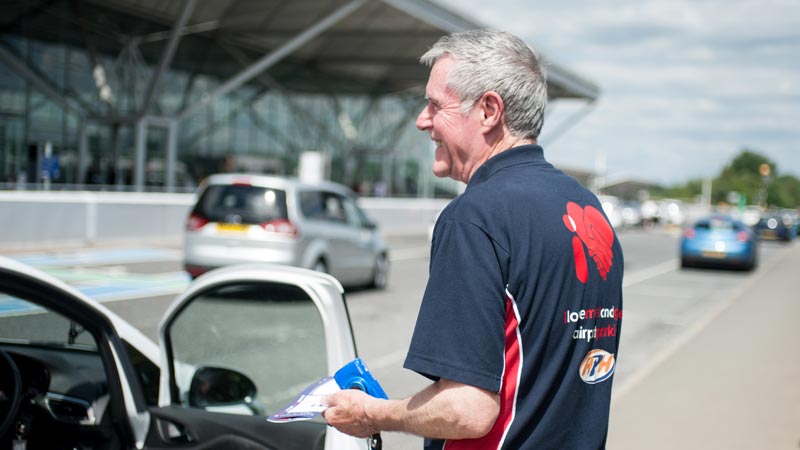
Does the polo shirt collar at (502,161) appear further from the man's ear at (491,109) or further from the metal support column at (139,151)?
the metal support column at (139,151)

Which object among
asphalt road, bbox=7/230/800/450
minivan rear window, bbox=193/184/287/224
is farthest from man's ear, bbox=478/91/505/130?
minivan rear window, bbox=193/184/287/224

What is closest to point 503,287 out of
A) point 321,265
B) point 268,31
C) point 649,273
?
point 321,265

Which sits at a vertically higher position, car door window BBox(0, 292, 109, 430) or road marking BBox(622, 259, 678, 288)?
car door window BBox(0, 292, 109, 430)

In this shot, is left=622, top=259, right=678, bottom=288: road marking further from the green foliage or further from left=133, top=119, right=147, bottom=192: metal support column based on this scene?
the green foliage

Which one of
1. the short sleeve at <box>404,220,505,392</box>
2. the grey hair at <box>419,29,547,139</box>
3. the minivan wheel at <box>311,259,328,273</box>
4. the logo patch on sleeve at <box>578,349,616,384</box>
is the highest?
the grey hair at <box>419,29,547,139</box>

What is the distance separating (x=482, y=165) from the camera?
74.7 inches

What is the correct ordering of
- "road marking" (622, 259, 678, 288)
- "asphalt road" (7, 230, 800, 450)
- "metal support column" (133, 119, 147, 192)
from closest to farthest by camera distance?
1. "asphalt road" (7, 230, 800, 450)
2. "road marking" (622, 259, 678, 288)
3. "metal support column" (133, 119, 147, 192)

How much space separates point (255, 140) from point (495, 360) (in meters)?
42.5

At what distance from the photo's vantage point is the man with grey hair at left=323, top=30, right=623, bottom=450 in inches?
65.7

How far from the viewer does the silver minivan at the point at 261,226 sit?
1143cm

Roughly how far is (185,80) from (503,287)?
1491 inches

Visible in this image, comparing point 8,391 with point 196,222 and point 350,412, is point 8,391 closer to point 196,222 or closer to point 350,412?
point 350,412

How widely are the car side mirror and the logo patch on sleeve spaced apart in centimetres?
125

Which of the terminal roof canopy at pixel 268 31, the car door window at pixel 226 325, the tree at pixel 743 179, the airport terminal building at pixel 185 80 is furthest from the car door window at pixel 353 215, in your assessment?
the tree at pixel 743 179
